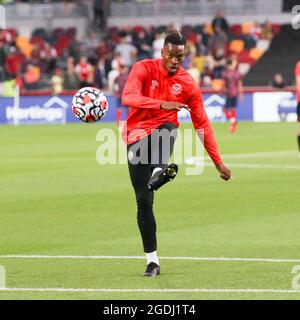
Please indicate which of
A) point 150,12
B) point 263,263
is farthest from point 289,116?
point 263,263

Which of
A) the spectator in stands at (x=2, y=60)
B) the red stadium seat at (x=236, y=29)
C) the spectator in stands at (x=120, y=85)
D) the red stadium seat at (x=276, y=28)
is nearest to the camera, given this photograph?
the spectator in stands at (x=120, y=85)

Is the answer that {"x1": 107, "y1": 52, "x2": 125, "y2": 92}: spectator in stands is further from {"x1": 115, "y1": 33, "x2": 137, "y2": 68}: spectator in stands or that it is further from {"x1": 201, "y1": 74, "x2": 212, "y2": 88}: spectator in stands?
{"x1": 201, "y1": 74, "x2": 212, "y2": 88}: spectator in stands

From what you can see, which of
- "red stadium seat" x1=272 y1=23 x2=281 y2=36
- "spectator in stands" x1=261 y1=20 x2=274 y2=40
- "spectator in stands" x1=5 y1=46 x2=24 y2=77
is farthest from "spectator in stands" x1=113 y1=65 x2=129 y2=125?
"red stadium seat" x1=272 y1=23 x2=281 y2=36

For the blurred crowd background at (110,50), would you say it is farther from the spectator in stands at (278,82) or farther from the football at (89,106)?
the football at (89,106)

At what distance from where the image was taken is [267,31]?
166 ft

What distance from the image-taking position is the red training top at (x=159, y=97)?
1189cm

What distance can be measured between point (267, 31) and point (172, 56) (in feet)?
129

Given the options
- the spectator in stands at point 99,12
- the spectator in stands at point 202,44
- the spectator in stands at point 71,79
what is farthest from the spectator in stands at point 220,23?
the spectator in stands at point 99,12

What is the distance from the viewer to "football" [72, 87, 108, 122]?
41.9ft

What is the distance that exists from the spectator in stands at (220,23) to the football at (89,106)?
3746 centimetres

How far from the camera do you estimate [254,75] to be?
162ft

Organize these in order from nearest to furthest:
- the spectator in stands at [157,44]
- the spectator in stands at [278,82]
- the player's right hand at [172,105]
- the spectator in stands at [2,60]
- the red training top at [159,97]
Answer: the player's right hand at [172,105]
the red training top at [159,97]
the spectator in stands at [278,82]
the spectator in stands at [157,44]
the spectator in stands at [2,60]
